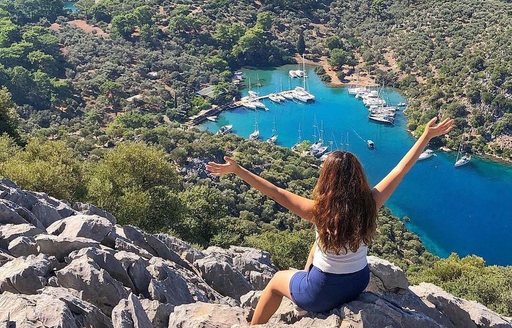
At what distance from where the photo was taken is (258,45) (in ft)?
352

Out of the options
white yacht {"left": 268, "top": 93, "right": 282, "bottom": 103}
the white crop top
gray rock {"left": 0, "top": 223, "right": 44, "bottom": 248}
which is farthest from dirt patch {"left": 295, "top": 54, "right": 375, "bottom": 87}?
the white crop top

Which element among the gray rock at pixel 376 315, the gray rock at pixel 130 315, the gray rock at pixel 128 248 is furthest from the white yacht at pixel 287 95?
the gray rock at pixel 376 315

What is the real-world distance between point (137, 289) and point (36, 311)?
336 centimetres

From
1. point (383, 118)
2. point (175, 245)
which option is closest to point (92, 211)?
point (175, 245)

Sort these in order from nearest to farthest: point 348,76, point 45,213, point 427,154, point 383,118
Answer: point 45,213 < point 427,154 < point 383,118 < point 348,76

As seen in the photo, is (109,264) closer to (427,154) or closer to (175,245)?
(175,245)

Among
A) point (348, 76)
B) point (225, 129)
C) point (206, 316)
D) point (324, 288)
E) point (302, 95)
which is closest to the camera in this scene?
point (324, 288)

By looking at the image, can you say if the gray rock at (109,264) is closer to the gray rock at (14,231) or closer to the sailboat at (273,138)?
the gray rock at (14,231)

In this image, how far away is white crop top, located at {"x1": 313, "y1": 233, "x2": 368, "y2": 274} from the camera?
25.0ft

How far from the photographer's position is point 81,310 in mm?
9969

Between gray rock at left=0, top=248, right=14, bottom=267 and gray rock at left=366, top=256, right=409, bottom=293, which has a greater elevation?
gray rock at left=366, top=256, right=409, bottom=293

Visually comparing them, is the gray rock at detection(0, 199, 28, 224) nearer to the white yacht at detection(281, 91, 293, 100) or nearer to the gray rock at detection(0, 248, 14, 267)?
the gray rock at detection(0, 248, 14, 267)

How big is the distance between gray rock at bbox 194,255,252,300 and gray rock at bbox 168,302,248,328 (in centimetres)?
477

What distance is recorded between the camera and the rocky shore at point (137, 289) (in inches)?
347
